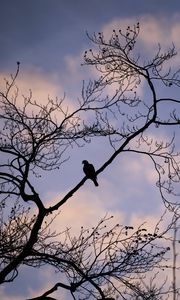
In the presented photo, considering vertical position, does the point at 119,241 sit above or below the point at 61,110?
below

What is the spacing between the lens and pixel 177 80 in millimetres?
7082

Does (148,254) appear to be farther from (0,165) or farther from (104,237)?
(0,165)

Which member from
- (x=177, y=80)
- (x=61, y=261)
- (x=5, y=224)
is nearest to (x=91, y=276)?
(x=61, y=261)

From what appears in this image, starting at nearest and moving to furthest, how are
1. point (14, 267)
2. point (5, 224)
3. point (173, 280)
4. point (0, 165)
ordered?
1. point (14, 267)
2. point (0, 165)
3. point (5, 224)
4. point (173, 280)

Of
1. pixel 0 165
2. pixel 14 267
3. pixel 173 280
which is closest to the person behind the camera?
pixel 14 267

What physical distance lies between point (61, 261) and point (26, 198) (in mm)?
1284

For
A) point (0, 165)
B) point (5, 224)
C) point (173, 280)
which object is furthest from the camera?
point (173, 280)

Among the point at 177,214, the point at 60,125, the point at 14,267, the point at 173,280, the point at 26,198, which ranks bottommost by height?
the point at 14,267

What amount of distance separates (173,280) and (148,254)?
42.0ft

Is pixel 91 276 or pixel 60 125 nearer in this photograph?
pixel 91 276

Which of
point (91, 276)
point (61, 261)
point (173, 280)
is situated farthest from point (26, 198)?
point (173, 280)

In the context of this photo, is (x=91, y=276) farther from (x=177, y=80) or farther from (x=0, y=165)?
(x=177, y=80)

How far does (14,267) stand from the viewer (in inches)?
267

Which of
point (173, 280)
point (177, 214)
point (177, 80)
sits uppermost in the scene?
point (173, 280)
